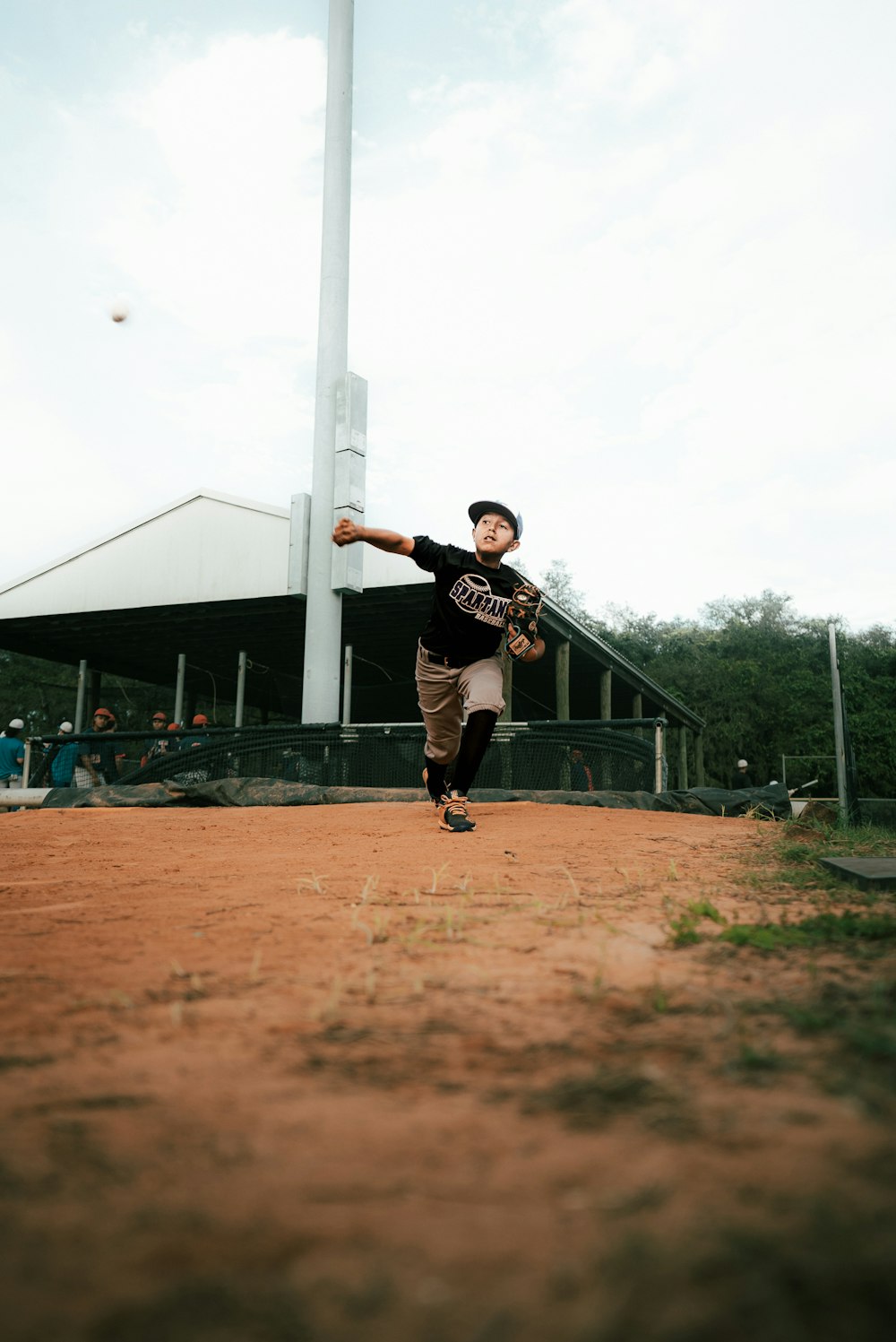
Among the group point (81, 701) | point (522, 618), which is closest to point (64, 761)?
point (522, 618)

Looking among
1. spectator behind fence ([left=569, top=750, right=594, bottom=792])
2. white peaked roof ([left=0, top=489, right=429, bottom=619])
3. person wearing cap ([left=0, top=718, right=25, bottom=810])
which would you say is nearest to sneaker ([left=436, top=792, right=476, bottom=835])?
spectator behind fence ([left=569, top=750, right=594, bottom=792])

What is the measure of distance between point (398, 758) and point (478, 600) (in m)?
3.31

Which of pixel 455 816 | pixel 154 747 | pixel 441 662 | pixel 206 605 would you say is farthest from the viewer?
pixel 206 605

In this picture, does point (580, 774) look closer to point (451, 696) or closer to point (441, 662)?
point (451, 696)

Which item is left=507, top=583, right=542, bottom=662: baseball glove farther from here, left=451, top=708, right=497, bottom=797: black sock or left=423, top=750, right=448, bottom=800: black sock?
left=423, top=750, right=448, bottom=800: black sock

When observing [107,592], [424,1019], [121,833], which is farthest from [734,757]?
[424,1019]

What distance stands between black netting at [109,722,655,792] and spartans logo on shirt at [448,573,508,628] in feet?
9.56

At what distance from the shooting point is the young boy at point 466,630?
5500 millimetres

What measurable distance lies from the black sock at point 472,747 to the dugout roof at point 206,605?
6.80 m

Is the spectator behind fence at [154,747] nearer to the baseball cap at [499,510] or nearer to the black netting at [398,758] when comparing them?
the black netting at [398,758]

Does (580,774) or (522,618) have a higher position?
(522,618)

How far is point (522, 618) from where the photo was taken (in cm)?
571

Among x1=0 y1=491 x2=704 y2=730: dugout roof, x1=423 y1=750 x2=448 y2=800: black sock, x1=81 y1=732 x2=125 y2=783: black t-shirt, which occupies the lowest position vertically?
x1=423 y1=750 x2=448 y2=800: black sock

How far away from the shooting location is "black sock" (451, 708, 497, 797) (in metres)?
5.48
